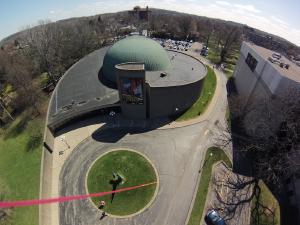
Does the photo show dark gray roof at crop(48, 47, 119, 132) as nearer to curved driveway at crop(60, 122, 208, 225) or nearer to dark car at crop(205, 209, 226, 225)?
curved driveway at crop(60, 122, 208, 225)

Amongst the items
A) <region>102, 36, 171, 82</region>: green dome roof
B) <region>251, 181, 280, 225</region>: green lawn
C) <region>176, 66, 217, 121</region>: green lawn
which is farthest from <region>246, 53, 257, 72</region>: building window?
<region>251, 181, 280, 225</region>: green lawn

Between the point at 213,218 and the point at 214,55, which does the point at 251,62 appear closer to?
the point at 214,55

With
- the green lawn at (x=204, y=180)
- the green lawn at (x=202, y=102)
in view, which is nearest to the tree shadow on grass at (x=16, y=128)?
the green lawn at (x=202, y=102)

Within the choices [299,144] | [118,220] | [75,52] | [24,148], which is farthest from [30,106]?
[299,144]

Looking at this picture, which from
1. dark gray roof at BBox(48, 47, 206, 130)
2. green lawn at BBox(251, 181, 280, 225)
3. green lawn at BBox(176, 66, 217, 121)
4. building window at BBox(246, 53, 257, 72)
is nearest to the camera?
green lawn at BBox(251, 181, 280, 225)

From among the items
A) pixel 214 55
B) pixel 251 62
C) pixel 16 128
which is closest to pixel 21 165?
pixel 16 128

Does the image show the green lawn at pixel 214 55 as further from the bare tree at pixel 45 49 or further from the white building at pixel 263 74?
the bare tree at pixel 45 49

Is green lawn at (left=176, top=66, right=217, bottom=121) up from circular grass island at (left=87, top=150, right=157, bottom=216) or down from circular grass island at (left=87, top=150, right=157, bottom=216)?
up
